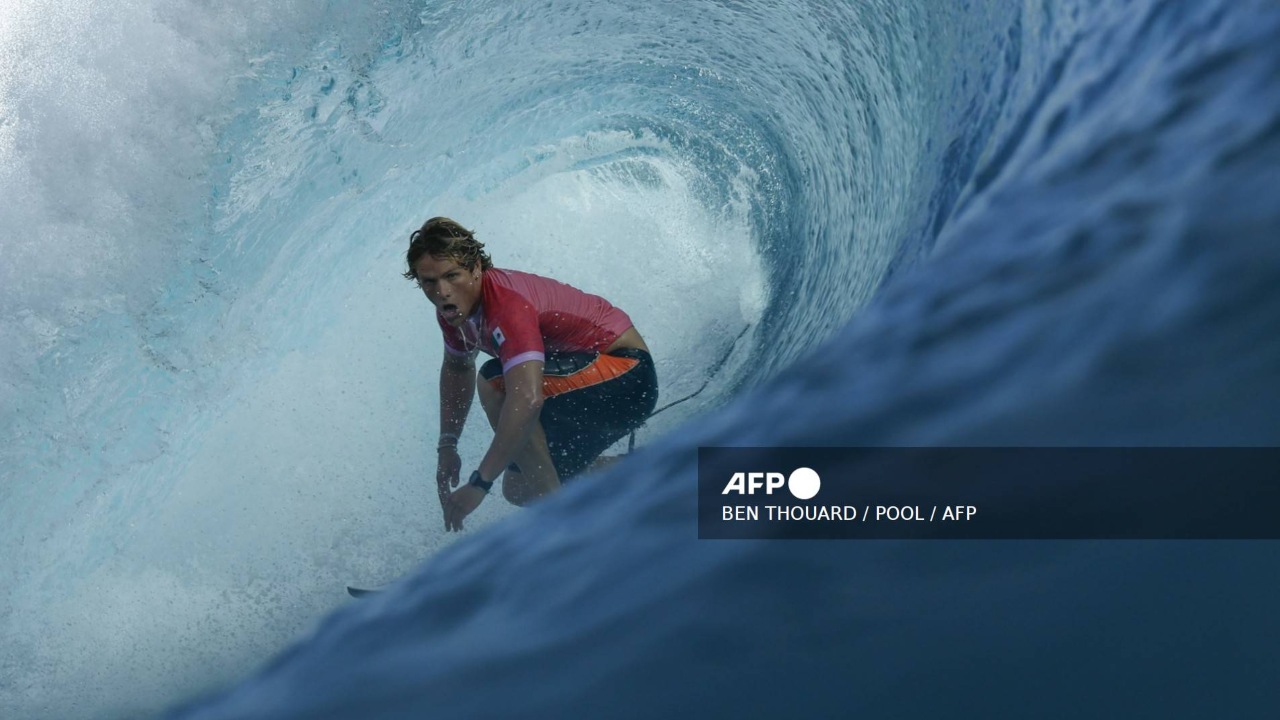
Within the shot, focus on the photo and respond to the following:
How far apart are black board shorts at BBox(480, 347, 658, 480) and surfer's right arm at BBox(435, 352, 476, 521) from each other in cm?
7

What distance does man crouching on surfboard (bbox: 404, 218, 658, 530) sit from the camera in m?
2.63

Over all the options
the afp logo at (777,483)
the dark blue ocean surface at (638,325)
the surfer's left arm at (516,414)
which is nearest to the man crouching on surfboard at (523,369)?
the surfer's left arm at (516,414)

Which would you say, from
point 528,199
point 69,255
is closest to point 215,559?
point 69,255

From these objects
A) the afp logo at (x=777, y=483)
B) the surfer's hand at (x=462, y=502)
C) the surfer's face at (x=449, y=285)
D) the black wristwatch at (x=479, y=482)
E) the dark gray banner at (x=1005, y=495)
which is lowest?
the dark gray banner at (x=1005, y=495)

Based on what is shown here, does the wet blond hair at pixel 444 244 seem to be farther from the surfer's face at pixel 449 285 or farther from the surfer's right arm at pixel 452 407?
the surfer's right arm at pixel 452 407

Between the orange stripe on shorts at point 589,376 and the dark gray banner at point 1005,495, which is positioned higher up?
the orange stripe on shorts at point 589,376

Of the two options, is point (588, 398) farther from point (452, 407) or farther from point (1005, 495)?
point (1005, 495)

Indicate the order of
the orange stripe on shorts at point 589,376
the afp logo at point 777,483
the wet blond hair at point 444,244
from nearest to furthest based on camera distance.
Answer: the afp logo at point 777,483 < the wet blond hair at point 444,244 < the orange stripe on shorts at point 589,376

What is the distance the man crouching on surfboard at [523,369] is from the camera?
104 inches

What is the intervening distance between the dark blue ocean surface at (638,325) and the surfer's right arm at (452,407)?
15.8 inches

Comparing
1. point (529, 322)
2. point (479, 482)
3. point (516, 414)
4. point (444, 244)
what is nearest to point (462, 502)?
point (479, 482)

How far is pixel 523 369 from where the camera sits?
263 cm

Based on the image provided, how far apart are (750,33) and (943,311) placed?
12.2 feet

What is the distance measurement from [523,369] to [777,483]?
1.54 meters
